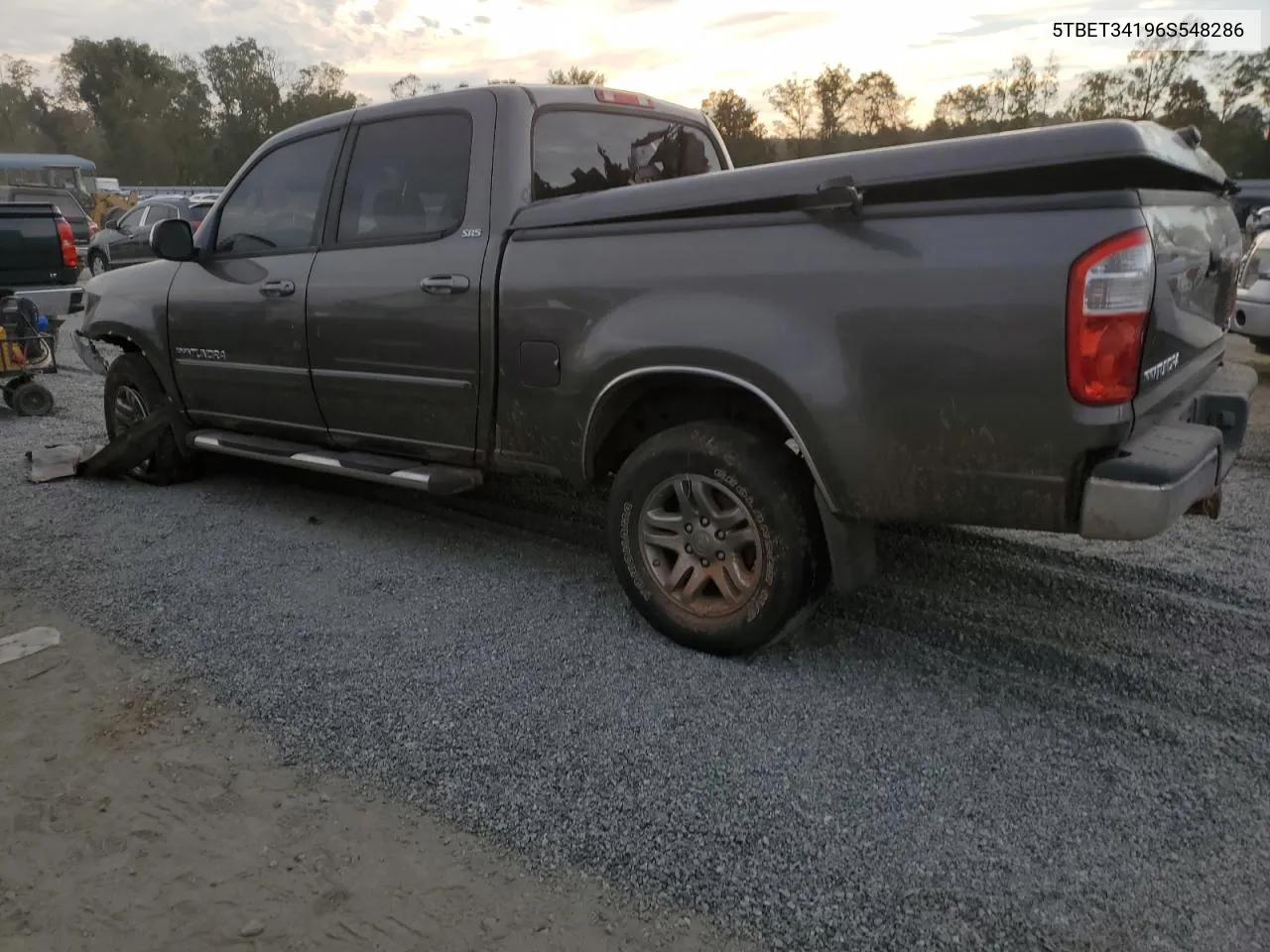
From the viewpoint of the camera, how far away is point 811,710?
304cm

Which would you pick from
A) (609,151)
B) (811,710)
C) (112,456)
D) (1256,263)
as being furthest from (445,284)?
(1256,263)

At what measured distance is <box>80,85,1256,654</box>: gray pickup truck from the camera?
2.58 m

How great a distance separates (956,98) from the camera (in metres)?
54.6

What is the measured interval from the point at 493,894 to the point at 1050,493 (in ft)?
5.92

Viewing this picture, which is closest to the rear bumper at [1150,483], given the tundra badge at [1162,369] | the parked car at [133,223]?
the tundra badge at [1162,369]

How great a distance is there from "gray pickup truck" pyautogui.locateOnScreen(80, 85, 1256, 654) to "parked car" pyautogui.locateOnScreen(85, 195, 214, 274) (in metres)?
16.0

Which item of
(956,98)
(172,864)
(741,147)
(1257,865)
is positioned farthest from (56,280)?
(956,98)

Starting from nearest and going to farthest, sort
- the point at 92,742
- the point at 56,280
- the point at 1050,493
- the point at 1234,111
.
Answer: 1. the point at 1050,493
2. the point at 92,742
3. the point at 56,280
4. the point at 1234,111

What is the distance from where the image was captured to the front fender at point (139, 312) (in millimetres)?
5387

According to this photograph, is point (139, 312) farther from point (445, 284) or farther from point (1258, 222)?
point (1258, 222)

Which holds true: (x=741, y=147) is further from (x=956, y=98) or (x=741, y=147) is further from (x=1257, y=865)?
(x=1257, y=865)

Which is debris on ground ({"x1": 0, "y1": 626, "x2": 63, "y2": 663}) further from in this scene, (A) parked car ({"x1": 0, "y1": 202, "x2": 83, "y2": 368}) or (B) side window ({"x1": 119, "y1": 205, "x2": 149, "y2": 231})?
(B) side window ({"x1": 119, "y1": 205, "x2": 149, "y2": 231})

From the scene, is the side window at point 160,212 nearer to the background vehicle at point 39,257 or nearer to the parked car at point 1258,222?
the background vehicle at point 39,257

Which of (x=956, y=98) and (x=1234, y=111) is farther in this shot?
(x=956, y=98)
